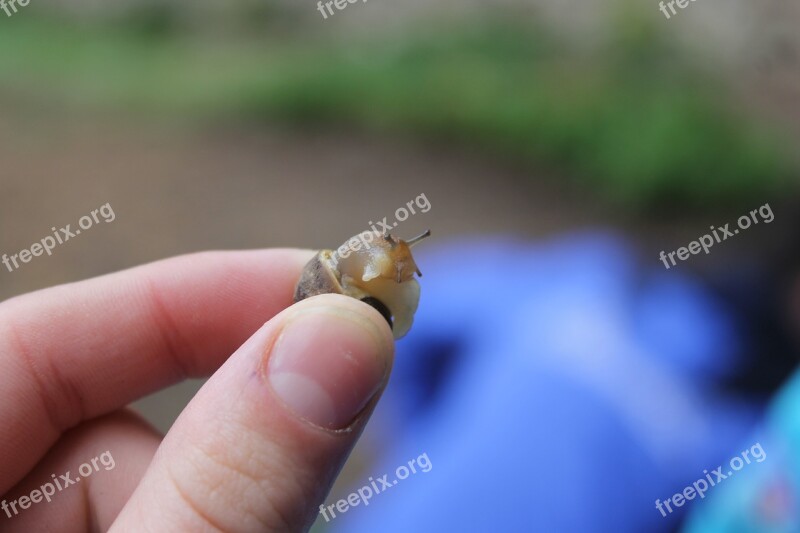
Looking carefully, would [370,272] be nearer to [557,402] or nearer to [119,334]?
[119,334]

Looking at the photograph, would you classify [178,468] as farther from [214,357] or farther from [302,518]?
[214,357]

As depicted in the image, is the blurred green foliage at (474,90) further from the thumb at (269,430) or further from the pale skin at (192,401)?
the thumb at (269,430)

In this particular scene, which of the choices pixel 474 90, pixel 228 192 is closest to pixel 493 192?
pixel 474 90

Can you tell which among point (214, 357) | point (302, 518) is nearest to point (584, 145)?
point (214, 357)

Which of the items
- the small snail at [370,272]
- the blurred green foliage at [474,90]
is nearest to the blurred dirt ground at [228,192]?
the blurred green foliage at [474,90]

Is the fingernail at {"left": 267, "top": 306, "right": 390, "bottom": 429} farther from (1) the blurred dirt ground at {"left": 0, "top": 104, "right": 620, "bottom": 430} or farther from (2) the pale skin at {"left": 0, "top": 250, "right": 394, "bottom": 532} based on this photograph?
(1) the blurred dirt ground at {"left": 0, "top": 104, "right": 620, "bottom": 430}

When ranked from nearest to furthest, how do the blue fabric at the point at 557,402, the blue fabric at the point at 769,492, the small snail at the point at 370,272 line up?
the small snail at the point at 370,272, the blue fabric at the point at 769,492, the blue fabric at the point at 557,402

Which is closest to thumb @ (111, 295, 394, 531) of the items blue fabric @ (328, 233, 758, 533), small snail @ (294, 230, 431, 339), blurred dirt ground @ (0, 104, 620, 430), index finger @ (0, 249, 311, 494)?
small snail @ (294, 230, 431, 339)

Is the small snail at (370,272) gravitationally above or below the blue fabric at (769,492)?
above
